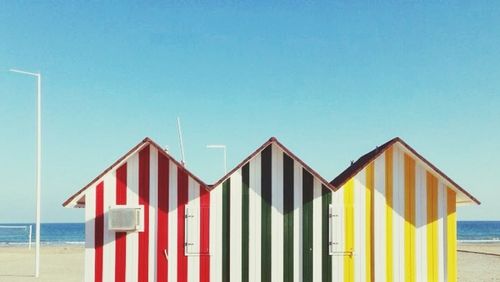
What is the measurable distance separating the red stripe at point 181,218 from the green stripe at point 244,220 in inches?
46.2

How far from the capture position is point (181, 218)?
1126 centimetres

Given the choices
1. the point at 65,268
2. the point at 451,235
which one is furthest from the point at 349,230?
the point at 65,268

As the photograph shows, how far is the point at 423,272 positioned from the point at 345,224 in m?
1.92

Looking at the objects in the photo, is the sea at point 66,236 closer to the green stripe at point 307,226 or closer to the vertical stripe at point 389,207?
the green stripe at point 307,226

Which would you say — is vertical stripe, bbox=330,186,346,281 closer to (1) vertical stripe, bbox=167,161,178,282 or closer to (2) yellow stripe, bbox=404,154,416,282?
(2) yellow stripe, bbox=404,154,416,282

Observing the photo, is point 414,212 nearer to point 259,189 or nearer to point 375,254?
point 375,254

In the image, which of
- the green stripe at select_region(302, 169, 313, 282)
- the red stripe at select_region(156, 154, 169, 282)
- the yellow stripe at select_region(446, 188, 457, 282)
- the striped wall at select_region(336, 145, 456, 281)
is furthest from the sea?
the yellow stripe at select_region(446, 188, 457, 282)

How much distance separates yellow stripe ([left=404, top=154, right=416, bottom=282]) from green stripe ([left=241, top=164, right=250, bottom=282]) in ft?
11.0

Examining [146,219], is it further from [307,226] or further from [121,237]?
[307,226]

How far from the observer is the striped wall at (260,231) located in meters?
11.2

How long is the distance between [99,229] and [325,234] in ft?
15.2

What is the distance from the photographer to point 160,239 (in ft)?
36.9

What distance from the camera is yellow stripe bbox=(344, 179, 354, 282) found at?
1135 cm

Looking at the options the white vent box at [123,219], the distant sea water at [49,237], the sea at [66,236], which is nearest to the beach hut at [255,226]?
the white vent box at [123,219]
